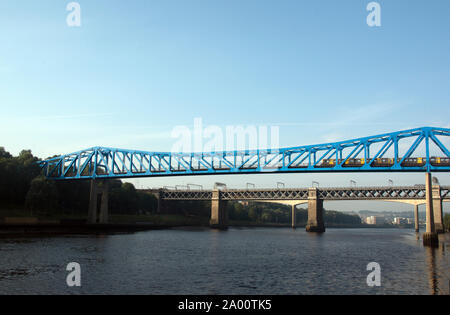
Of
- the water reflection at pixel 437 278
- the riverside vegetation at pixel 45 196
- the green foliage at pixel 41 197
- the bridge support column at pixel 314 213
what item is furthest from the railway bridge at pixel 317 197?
the water reflection at pixel 437 278

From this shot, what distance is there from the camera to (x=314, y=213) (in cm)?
17312

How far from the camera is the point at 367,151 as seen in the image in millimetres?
99750

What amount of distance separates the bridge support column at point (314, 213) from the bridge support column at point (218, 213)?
37.0m

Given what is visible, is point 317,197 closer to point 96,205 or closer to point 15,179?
point 96,205

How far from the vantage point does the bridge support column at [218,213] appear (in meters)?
178

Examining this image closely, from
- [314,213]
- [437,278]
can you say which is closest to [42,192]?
[437,278]

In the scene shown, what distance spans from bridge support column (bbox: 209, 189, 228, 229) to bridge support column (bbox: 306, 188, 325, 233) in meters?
37.0

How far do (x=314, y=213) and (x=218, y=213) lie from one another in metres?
42.3

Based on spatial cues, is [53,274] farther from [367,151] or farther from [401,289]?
[367,151]

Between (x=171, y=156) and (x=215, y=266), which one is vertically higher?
(x=171, y=156)

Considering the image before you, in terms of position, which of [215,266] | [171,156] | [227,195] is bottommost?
[215,266]

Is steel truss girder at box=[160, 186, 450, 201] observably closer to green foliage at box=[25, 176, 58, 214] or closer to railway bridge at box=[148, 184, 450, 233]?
railway bridge at box=[148, 184, 450, 233]
